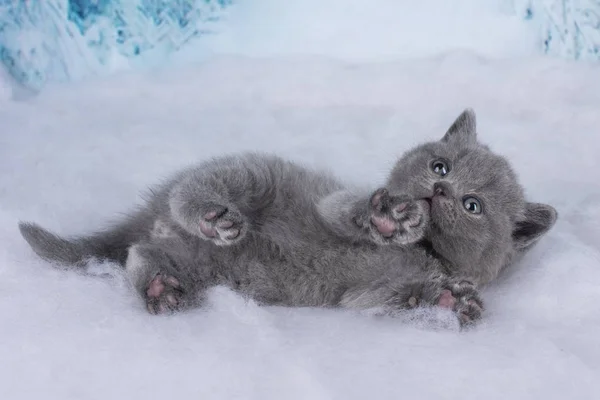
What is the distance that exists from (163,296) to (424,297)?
0.62 m

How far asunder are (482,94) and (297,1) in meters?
0.87

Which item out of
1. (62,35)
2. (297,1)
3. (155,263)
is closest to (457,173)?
(155,263)

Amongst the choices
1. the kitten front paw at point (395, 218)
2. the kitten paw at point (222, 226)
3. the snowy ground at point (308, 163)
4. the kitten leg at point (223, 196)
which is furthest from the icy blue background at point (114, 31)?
the kitten front paw at point (395, 218)

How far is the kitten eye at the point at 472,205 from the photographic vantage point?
1.98m

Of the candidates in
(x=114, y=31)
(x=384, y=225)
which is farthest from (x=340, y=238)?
(x=114, y=31)

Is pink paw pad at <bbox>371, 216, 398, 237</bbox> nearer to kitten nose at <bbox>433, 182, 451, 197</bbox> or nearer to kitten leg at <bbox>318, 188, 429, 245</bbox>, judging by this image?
kitten leg at <bbox>318, 188, 429, 245</bbox>

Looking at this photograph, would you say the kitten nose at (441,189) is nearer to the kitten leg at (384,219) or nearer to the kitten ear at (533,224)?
the kitten leg at (384,219)

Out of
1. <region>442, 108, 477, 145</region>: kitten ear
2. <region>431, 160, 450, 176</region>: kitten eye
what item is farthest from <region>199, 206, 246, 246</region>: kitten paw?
<region>442, 108, 477, 145</region>: kitten ear

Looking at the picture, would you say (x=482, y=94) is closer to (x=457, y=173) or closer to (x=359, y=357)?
(x=457, y=173)

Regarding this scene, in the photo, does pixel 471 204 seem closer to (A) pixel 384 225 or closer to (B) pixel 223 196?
(A) pixel 384 225

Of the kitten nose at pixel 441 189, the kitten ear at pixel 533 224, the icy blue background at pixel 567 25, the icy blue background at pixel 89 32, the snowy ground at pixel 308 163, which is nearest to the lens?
the snowy ground at pixel 308 163

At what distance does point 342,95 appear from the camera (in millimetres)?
3176

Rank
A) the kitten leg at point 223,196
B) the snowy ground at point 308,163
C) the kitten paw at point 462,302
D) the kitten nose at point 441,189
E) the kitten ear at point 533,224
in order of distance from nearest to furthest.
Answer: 1. the snowy ground at point 308,163
2. the kitten paw at point 462,302
3. the kitten leg at point 223,196
4. the kitten nose at point 441,189
5. the kitten ear at point 533,224

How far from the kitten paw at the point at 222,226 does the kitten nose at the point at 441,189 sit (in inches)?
20.0
